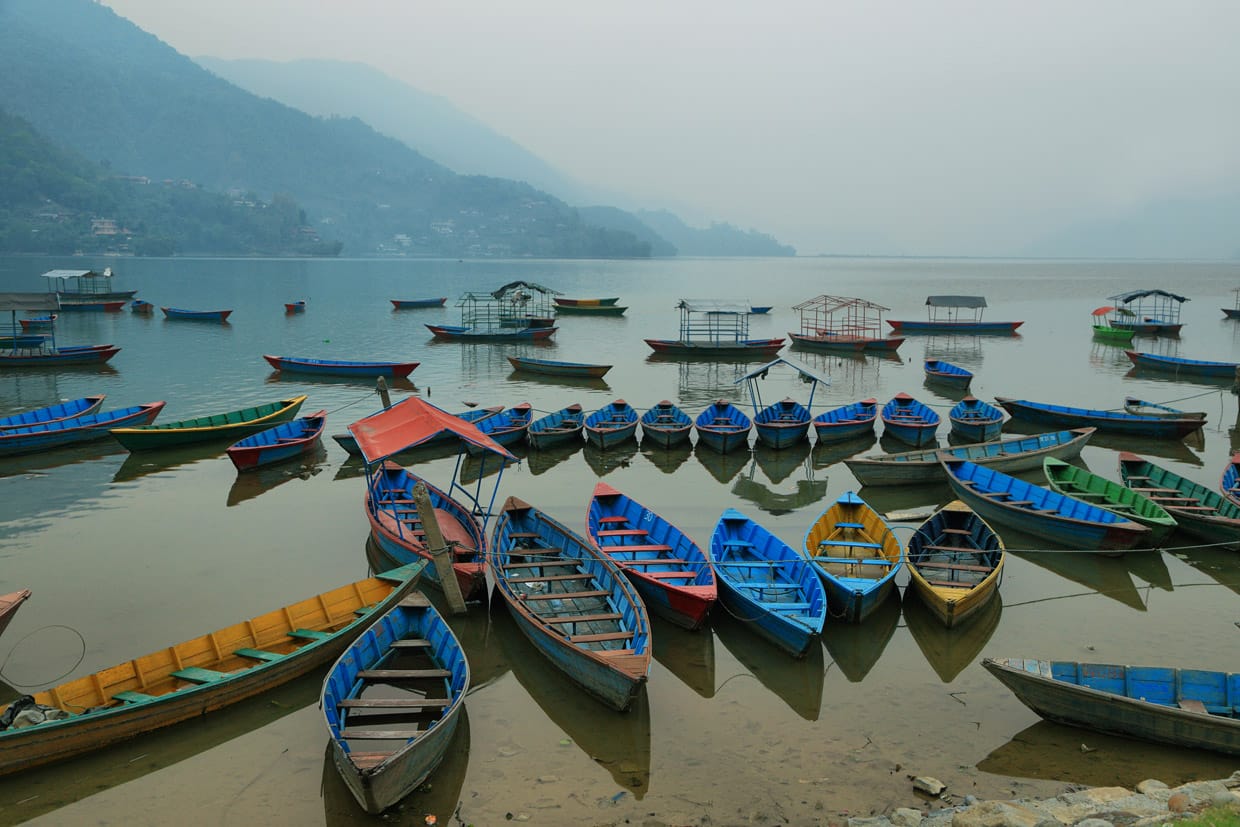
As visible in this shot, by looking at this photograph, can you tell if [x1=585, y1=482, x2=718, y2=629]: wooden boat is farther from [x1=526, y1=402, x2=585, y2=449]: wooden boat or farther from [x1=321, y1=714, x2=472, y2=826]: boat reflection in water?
[x1=526, y1=402, x2=585, y2=449]: wooden boat

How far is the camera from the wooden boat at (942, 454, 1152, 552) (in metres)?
17.0

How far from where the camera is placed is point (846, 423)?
89.7ft

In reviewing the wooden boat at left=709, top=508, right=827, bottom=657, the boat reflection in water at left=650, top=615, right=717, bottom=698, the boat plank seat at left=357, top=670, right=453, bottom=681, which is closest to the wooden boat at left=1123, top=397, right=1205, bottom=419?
the wooden boat at left=709, top=508, right=827, bottom=657

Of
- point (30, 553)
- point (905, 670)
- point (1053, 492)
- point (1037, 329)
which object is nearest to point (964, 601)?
point (905, 670)

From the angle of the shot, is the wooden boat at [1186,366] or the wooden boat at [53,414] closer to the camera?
the wooden boat at [53,414]

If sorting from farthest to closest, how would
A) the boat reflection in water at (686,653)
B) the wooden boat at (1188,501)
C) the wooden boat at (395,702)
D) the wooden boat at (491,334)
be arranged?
the wooden boat at (491,334), the wooden boat at (1188,501), the boat reflection in water at (686,653), the wooden boat at (395,702)

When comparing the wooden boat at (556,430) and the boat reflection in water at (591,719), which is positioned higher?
the wooden boat at (556,430)

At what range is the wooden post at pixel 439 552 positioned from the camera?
557 inches

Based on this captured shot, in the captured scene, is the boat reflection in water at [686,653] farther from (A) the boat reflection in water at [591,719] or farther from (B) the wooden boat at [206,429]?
(B) the wooden boat at [206,429]

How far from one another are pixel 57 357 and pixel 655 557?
4192 centimetres

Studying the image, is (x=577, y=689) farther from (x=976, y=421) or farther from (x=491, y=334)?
(x=491, y=334)

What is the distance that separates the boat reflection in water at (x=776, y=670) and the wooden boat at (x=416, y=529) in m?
4.74

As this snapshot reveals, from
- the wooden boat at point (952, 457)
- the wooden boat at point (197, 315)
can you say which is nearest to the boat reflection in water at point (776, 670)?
the wooden boat at point (952, 457)

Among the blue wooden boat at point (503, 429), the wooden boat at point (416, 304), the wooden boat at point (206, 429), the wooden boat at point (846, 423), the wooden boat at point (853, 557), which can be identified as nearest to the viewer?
the wooden boat at point (853, 557)
